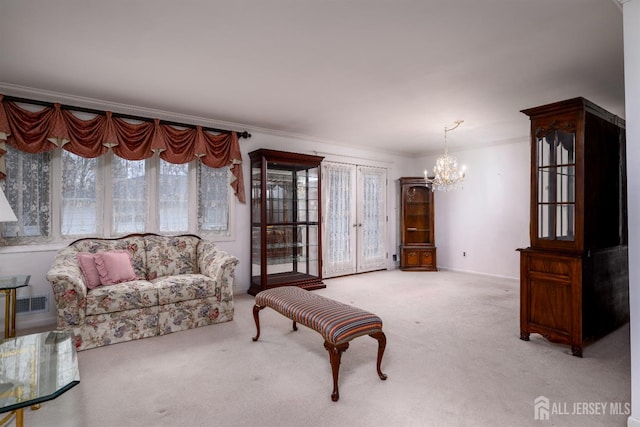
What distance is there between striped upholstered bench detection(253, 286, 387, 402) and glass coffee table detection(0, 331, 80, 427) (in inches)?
54.4

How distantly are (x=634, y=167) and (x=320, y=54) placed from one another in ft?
7.25

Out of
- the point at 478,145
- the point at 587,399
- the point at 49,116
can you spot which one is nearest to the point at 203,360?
the point at 587,399

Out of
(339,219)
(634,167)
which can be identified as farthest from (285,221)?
(634,167)

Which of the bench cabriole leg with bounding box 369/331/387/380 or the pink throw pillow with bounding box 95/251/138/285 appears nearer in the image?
the bench cabriole leg with bounding box 369/331/387/380

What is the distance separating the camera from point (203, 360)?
8.95ft

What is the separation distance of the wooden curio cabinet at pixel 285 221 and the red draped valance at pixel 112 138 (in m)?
0.38

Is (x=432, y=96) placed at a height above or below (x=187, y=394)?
above

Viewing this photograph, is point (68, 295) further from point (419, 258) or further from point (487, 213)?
point (487, 213)

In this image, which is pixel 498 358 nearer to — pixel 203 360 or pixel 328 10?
pixel 203 360

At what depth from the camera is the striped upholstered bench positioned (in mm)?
2191

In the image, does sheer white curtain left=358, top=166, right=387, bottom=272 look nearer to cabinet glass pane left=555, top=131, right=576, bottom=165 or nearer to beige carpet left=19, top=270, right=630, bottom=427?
beige carpet left=19, top=270, right=630, bottom=427

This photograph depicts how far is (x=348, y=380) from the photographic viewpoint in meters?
2.40

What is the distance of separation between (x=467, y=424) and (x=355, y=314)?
912 mm

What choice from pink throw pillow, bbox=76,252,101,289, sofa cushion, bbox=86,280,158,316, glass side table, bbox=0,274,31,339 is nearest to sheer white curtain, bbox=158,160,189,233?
pink throw pillow, bbox=76,252,101,289
